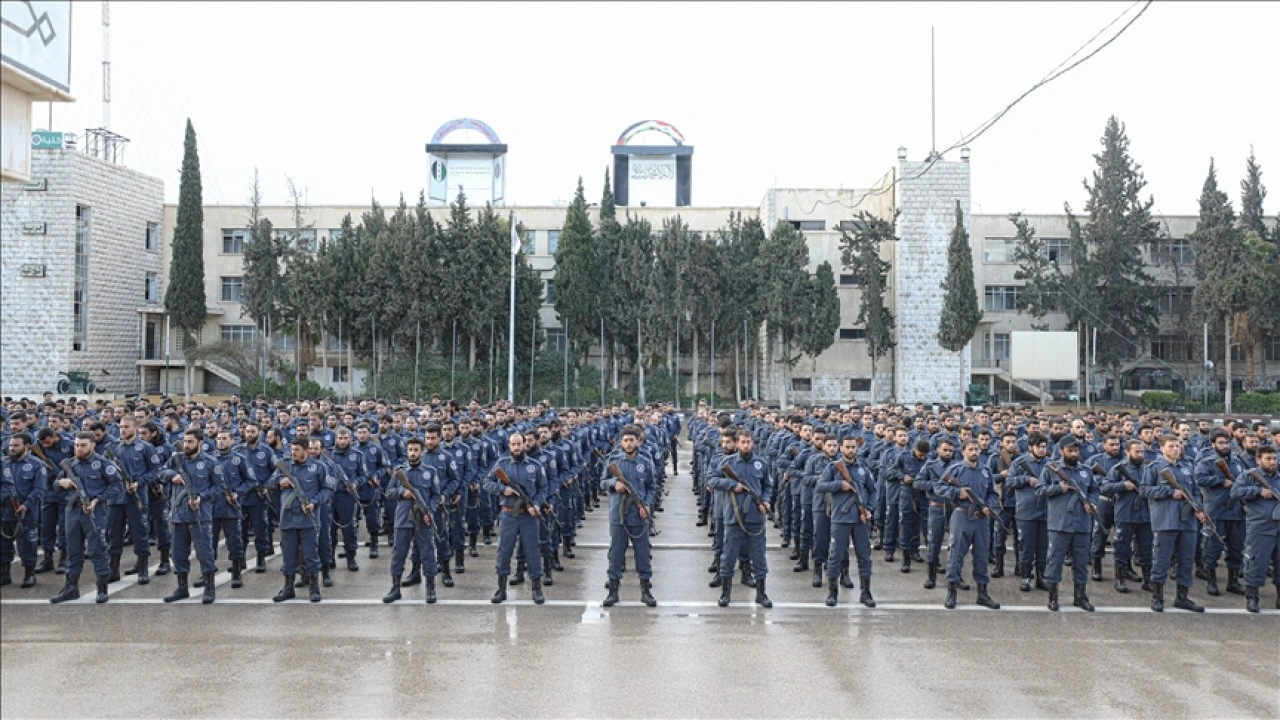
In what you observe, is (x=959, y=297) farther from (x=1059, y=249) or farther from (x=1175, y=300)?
(x=1175, y=300)

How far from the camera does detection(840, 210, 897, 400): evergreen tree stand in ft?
147

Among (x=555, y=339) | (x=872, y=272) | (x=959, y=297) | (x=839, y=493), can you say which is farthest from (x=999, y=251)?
(x=839, y=493)

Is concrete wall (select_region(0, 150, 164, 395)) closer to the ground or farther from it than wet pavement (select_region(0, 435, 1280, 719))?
farther from it

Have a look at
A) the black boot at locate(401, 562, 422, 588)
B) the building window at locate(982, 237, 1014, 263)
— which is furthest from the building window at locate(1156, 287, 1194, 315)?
the black boot at locate(401, 562, 422, 588)

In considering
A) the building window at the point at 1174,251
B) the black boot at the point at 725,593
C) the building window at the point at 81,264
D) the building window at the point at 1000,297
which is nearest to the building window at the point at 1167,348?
the building window at the point at 1174,251

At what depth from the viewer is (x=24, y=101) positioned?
4496mm

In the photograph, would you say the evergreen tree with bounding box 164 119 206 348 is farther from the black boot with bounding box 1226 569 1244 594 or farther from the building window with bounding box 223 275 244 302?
the black boot with bounding box 1226 569 1244 594

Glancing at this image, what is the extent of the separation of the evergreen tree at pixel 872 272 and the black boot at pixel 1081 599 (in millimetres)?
34783

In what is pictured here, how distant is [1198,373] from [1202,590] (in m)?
45.2

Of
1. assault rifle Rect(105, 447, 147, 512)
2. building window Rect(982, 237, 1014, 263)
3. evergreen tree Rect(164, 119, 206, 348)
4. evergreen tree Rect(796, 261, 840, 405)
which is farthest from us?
building window Rect(982, 237, 1014, 263)

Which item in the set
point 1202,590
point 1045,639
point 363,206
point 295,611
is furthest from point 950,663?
point 363,206

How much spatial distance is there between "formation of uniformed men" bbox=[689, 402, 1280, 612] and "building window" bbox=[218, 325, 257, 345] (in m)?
43.4

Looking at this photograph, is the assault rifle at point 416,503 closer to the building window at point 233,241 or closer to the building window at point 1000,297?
the building window at point 233,241

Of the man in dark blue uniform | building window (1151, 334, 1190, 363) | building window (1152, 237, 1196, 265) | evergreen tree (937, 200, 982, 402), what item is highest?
building window (1152, 237, 1196, 265)
